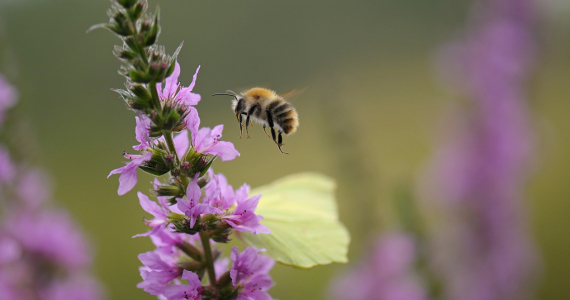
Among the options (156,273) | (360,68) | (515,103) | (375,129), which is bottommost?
(156,273)

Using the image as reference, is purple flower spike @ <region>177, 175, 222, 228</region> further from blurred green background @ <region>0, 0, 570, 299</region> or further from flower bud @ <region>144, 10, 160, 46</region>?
blurred green background @ <region>0, 0, 570, 299</region>

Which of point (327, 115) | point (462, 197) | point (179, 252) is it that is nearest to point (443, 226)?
point (462, 197)

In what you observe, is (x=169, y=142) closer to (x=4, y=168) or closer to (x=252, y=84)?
(x=4, y=168)

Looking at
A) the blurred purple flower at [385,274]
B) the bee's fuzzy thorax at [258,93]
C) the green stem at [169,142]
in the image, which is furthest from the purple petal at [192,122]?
the blurred purple flower at [385,274]

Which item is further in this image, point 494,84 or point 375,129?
point 375,129

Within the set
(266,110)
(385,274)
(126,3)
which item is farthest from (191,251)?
(385,274)

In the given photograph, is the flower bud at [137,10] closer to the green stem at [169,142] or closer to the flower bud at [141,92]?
the flower bud at [141,92]

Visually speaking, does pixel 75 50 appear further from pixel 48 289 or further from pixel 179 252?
pixel 179 252
